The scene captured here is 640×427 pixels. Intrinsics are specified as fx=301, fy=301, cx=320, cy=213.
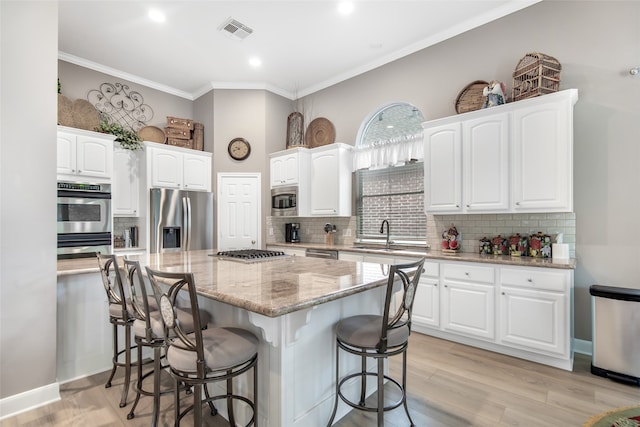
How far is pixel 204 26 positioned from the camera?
3.68m

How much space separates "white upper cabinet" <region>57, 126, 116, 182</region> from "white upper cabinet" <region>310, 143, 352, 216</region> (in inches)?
113

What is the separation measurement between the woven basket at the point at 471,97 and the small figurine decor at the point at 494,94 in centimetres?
19

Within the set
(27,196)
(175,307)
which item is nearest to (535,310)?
(175,307)

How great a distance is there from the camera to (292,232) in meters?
5.35

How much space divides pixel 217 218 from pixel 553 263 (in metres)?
4.53

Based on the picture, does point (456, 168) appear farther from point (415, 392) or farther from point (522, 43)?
point (415, 392)

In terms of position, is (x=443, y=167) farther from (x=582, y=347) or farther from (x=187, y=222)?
(x=187, y=222)

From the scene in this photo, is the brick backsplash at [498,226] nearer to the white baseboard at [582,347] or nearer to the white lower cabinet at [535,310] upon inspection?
the white lower cabinet at [535,310]

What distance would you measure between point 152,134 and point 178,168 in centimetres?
83

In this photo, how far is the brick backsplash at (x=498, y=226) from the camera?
3.00 meters

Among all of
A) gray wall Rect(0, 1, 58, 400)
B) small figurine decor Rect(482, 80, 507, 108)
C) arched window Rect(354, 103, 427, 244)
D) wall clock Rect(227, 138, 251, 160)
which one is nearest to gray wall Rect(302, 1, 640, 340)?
small figurine decor Rect(482, 80, 507, 108)

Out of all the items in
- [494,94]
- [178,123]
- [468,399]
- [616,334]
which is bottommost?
[468,399]

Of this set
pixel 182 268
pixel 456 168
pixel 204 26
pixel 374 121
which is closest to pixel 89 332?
pixel 182 268

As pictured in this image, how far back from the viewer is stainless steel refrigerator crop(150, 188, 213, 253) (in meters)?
4.37
